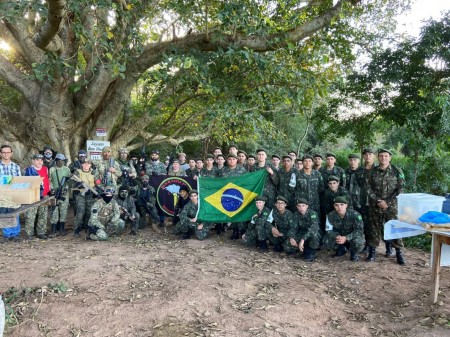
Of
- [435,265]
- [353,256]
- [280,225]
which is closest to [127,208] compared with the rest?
[280,225]

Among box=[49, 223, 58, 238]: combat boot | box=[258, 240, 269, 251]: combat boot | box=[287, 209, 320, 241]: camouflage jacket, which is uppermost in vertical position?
box=[287, 209, 320, 241]: camouflage jacket

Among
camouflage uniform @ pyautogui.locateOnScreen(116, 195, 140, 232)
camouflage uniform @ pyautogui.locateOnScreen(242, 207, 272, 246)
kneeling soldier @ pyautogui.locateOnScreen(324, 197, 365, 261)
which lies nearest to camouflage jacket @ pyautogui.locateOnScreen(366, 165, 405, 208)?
kneeling soldier @ pyautogui.locateOnScreen(324, 197, 365, 261)

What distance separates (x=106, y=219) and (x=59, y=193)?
1.04 meters

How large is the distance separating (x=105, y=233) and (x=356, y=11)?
23.1ft

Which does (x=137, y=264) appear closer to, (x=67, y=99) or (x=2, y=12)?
(x=2, y=12)

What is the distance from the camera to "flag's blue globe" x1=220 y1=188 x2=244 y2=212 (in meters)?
6.80

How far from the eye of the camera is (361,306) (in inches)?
158

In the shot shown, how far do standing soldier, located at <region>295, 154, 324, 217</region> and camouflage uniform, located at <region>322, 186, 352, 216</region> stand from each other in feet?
0.39

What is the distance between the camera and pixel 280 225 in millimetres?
6043

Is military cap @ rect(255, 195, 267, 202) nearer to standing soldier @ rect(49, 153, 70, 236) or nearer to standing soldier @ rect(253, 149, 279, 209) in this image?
standing soldier @ rect(253, 149, 279, 209)

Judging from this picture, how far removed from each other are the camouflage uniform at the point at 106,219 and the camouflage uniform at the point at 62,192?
2.57ft

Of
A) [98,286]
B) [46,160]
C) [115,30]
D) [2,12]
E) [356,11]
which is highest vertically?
[356,11]

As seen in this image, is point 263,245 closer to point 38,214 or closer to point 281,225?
point 281,225

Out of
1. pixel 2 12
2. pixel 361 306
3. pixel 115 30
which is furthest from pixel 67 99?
pixel 361 306
